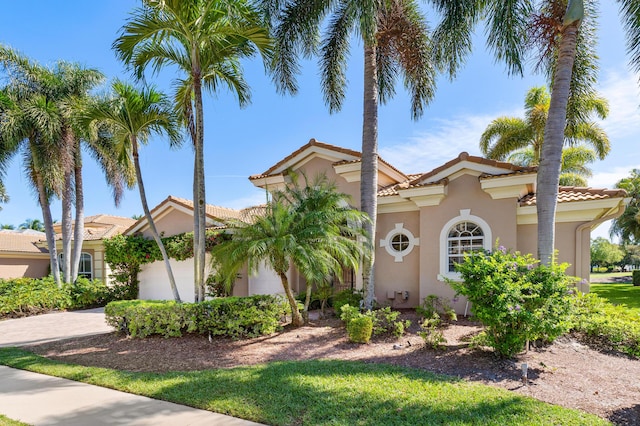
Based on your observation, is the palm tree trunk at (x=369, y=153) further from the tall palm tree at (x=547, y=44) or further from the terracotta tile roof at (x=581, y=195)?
the terracotta tile roof at (x=581, y=195)

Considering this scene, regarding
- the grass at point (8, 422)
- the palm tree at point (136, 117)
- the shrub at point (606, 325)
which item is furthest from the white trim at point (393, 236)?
the grass at point (8, 422)

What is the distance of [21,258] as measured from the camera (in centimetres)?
2411

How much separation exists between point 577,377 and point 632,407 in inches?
48.7

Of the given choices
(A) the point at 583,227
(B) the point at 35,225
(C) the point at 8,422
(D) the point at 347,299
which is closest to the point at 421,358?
(D) the point at 347,299

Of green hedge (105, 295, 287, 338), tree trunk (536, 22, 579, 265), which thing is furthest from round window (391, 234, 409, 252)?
green hedge (105, 295, 287, 338)

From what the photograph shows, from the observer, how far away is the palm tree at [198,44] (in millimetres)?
9188

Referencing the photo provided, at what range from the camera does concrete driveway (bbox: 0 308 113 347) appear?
11.4m

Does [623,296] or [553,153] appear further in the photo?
[623,296]

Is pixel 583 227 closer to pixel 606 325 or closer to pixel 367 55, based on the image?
pixel 606 325

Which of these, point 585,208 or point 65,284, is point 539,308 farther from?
point 65,284

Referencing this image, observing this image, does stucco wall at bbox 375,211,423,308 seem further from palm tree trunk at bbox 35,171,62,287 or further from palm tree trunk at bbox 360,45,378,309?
palm tree trunk at bbox 35,171,62,287

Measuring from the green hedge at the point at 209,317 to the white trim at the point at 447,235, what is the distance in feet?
19.4

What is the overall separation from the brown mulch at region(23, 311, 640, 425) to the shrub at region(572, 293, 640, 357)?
20.0 inches

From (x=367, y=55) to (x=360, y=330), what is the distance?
8.39 meters
